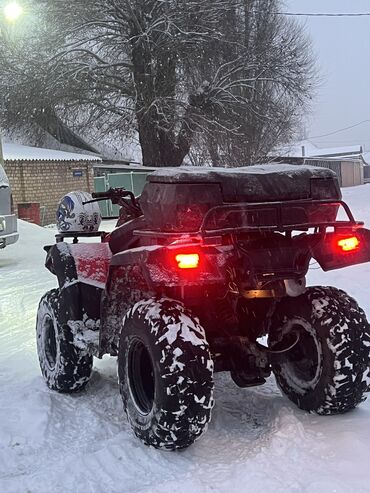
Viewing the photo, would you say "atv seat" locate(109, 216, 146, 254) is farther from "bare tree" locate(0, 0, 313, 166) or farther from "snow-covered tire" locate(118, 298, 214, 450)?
"bare tree" locate(0, 0, 313, 166)

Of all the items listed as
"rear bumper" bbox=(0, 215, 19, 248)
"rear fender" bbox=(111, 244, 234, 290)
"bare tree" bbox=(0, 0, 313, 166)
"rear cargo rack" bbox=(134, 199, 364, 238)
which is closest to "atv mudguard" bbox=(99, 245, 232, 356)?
"rear fender" bbox=(111, 244, 234, 290)

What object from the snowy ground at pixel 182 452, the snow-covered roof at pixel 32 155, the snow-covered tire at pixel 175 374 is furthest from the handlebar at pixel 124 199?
the snow-covered roof at pixel 32 155

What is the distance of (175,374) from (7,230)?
8250 millimetres

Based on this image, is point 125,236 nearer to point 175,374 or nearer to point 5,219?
point 175,374

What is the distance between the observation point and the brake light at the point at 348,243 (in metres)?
3.21

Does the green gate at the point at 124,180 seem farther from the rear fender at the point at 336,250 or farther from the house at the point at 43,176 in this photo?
the rear fender at the point at 336,250

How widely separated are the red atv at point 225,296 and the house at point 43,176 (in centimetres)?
1543

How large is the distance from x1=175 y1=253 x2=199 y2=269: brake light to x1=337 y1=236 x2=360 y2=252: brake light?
833 millimetres

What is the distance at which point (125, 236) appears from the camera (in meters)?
3.77

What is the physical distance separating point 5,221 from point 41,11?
14.6 m

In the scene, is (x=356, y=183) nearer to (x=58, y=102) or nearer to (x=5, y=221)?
(x=58, y=102)

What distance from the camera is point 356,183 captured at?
166ft

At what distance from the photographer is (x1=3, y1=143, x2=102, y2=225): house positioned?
66.3 feet

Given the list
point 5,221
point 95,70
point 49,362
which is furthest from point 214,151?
point 49,362
